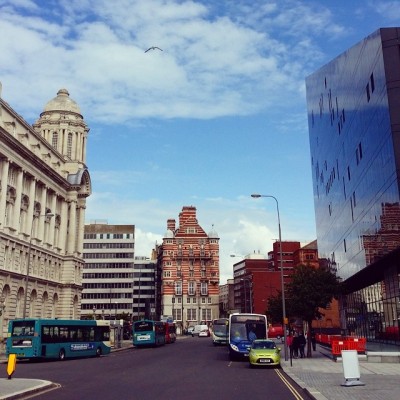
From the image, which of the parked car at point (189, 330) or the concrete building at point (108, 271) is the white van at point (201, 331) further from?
the concrete building at point (108, 271)

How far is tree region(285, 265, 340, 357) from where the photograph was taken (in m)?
36.7

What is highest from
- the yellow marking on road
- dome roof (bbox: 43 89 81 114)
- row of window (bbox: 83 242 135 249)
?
dome roof (bbox: 43 89 81 114)

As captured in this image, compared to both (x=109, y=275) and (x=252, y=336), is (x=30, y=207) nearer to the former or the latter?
(x=252, y=336)

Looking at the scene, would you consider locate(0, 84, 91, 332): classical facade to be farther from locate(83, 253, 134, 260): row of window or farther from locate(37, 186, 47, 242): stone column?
locate(83, 253, 134, 260): row of window

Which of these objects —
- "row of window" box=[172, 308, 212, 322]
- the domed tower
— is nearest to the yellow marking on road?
the domed tower

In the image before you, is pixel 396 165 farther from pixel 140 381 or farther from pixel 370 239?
pixel 140 381

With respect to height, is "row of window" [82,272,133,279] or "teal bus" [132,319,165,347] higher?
"row of window" [82,272,133,279]

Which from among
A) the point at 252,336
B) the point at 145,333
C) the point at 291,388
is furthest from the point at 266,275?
the point at 291,388

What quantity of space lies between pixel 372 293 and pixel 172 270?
95160 mm

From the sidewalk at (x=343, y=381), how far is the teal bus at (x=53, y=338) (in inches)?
706

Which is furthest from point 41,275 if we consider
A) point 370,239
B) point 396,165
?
point 396,165

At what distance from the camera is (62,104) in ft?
295

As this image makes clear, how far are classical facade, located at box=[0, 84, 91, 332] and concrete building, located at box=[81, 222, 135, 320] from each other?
161 feet

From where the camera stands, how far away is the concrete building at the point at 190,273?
132625mm
